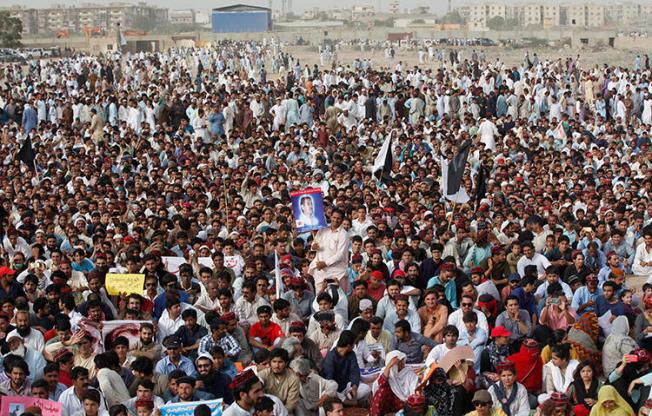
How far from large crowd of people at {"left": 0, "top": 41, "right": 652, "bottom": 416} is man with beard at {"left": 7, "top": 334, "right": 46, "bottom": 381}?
1cm

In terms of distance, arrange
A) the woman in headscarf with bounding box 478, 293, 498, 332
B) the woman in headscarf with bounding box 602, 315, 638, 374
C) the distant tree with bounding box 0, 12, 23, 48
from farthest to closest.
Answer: the distant tree with bounding box 0, 12, 23, 48
the woman in headscarf with bounding box 478, 293, 498, 332
the woman in headscarf with bounding box 602, 315, 638, 374

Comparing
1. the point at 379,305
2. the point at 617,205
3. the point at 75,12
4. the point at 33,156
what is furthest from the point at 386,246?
the point at 75,12

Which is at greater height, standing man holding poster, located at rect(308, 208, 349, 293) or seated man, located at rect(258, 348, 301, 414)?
standing man holding poster, located at rect(308, 208, 349, 293)

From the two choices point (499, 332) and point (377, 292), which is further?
point (377, 292)

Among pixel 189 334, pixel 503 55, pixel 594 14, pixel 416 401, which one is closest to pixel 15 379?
pixel 189 334

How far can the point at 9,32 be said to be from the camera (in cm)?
7319

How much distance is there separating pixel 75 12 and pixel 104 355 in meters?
172

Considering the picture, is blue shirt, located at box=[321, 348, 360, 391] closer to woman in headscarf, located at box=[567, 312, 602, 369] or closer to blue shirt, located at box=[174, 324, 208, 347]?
blue shirt, located at box=[174, 324, 208, 347]

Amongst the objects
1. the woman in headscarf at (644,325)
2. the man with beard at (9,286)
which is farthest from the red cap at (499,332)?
the man with beard at (9,286)

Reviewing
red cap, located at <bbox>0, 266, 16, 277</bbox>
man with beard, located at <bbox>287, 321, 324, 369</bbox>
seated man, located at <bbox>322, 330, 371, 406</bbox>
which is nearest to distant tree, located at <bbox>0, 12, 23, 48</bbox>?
red cap, located at <bbox>0, 266, 16, 277</bbox>

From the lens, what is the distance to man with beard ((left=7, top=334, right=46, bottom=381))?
332 inches

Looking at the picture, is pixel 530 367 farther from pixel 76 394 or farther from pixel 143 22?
pixel 143 22

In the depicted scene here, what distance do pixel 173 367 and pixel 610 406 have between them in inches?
119

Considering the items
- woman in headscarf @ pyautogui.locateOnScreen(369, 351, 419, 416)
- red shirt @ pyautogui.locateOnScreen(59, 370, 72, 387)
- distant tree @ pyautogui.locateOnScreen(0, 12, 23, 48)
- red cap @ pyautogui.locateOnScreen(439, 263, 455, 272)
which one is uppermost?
distant tree @ pyautogui.locateOnScreen(0, 12, 23, 48)
